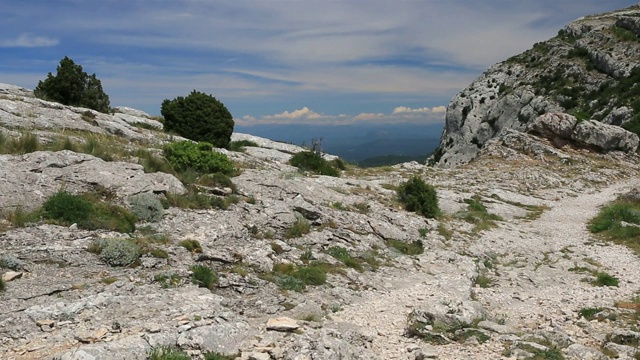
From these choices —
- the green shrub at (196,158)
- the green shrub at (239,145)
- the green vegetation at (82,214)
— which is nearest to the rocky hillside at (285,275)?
the green vegetation at (82,214)

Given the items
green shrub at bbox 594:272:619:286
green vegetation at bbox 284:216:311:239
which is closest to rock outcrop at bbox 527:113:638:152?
green shrub at bbox 594:272:619:286

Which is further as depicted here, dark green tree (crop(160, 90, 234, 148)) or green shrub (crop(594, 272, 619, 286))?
dark green tree (crop(160, 90, 234, 148))

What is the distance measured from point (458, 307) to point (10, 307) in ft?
32.6

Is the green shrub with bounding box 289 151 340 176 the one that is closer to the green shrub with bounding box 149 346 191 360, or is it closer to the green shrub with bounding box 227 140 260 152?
the green shrub with bounding box 227 140 260 152

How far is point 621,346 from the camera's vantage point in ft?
29.6

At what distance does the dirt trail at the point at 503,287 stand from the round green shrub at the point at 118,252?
5.42 m

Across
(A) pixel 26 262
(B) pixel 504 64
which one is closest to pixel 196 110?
(A) pixel 26 262

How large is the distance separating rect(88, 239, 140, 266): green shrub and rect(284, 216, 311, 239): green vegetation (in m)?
5.17

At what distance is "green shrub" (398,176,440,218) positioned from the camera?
2088 cm

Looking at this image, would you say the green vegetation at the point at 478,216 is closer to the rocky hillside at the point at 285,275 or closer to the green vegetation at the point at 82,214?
the rocky hillside at the point at 285,275

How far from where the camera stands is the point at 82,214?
12.1 meters

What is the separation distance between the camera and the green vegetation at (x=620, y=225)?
Result: 1895 centimetres

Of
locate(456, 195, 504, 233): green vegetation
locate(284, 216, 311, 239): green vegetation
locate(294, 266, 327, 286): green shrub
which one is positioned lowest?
locate(294, 266, 327, 286): green shrub

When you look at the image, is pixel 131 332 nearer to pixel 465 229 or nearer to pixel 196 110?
pixel 465 229
